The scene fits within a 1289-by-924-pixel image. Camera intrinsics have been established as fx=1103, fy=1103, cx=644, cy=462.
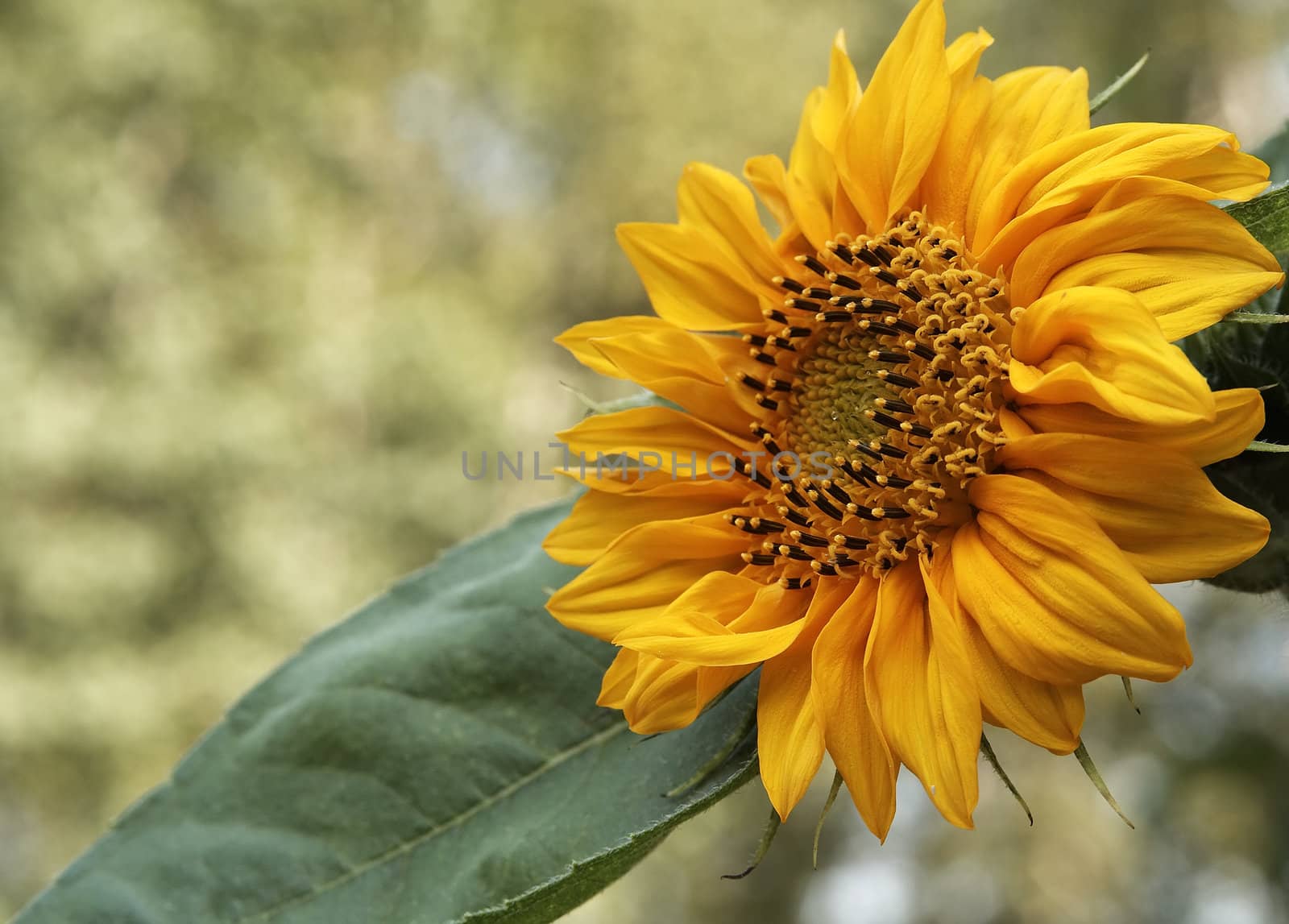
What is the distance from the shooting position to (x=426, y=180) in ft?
31.9

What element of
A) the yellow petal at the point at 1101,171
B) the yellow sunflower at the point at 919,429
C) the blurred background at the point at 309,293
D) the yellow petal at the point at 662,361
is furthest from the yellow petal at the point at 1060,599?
the blurred background at the point at 309,293

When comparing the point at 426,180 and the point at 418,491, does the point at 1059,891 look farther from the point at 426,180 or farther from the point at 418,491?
the point at 426,180

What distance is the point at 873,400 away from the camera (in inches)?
42.2

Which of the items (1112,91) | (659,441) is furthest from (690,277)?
(1112,91)

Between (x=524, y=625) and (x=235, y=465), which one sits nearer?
(x=524, y=625)

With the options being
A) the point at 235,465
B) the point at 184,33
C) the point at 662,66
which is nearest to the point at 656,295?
the point at 235,465

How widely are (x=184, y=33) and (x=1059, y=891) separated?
849 cm

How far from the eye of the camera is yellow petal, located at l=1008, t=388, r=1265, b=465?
752mm

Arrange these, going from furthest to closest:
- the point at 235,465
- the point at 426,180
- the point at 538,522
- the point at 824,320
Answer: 1. the point at 426,180
2. the point at 235,465
3. the point at 538,522
4. the point at 824,320

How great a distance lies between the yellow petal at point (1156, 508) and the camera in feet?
2.49

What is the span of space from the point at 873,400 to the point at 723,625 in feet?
0.90

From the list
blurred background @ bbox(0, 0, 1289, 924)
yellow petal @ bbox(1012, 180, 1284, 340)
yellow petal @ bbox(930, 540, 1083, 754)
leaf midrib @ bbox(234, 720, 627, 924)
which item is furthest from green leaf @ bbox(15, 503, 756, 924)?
blurred background @ bbox(0, 0, 1289, 924)

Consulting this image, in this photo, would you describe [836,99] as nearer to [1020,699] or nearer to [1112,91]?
[1112,91]

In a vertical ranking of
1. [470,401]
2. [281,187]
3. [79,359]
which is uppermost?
[281,187]
